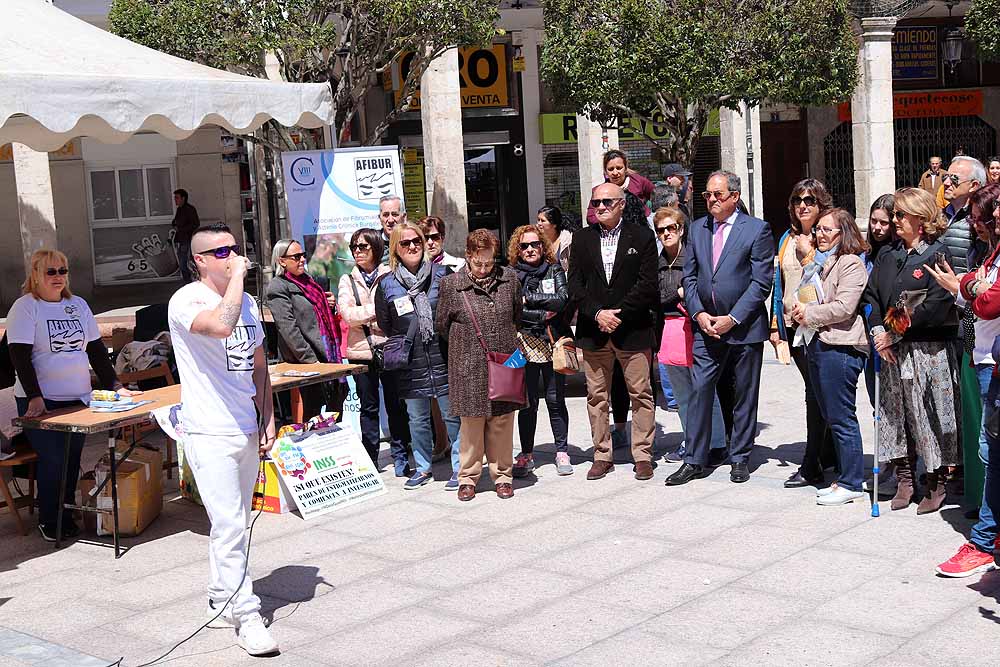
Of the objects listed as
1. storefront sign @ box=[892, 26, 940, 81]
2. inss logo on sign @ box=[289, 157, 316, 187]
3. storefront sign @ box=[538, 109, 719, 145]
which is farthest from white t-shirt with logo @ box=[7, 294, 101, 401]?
storefront sign @ box=[892, 26, 940, 81]

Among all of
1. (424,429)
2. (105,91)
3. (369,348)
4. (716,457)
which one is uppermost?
(105,91)

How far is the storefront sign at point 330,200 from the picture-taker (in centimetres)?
1034

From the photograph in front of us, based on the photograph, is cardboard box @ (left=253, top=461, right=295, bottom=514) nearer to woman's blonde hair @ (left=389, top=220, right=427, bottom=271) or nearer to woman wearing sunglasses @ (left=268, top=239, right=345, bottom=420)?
woman wearing sunglasses @ (left=268, top=239, right=345, bottom=420)

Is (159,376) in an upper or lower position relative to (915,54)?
lower

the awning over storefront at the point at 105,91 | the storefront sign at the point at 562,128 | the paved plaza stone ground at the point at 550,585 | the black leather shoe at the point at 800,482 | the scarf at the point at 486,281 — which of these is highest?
the storefront sign at the point at 562,128

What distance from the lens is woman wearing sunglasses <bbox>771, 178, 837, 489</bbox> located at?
764 cm

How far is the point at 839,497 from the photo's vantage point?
7.23 m

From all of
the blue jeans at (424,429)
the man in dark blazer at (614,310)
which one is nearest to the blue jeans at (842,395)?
the man in dark blazer at (614,310)

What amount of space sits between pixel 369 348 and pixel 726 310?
2589 mm

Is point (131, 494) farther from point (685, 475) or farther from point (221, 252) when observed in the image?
point (685, 475)

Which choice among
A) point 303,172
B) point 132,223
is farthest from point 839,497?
point 132,223

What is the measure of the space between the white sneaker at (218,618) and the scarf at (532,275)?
341 cm

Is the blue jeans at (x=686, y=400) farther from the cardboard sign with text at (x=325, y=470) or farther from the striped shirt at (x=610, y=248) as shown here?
the cardboard sign with text at (x=325, y=470)

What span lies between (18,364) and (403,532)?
248 cm
